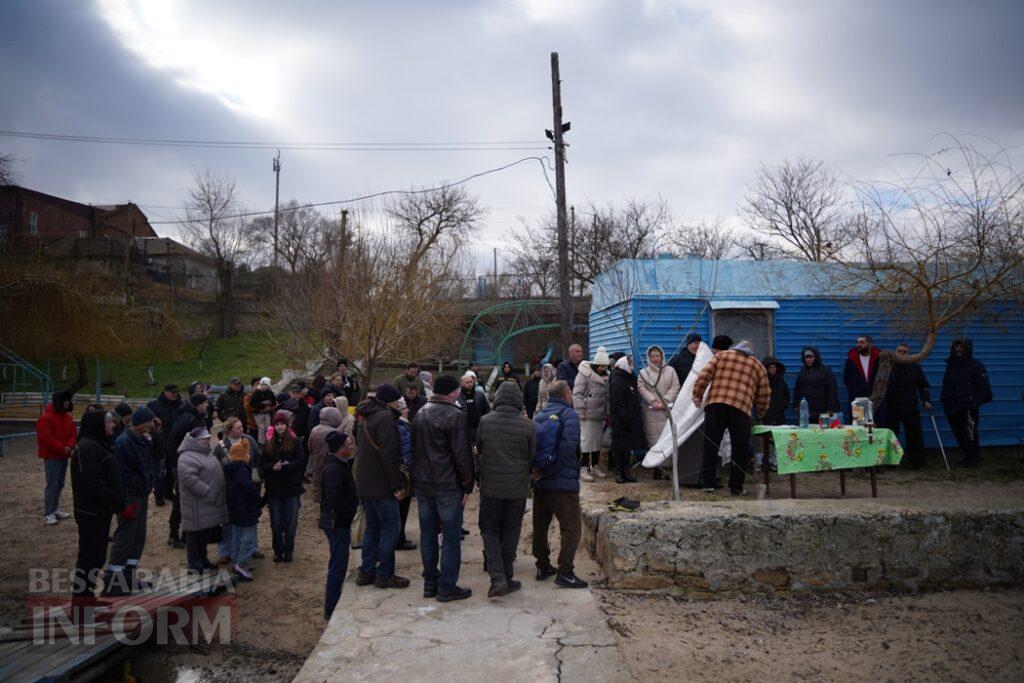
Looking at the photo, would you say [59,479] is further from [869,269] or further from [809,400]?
[869,269]

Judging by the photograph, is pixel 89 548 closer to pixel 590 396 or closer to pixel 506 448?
pixel 506 448

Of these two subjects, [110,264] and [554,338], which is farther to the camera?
[110,264]

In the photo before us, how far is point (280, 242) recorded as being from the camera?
35344mm

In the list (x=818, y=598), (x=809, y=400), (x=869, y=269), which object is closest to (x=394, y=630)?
(x=818, y=598)

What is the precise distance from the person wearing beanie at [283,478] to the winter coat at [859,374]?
25.4 feet

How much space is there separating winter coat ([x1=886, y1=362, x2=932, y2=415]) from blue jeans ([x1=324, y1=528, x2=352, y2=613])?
26.1ft

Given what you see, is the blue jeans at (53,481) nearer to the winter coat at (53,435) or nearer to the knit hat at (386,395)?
the winter coat at (53,435)

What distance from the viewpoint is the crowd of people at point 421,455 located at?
16.7 ft

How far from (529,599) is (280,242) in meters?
33.9

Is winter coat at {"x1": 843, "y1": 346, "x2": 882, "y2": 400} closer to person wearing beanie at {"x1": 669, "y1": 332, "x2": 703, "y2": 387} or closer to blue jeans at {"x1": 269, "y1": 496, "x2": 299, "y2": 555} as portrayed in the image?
person wearing beanie at {"x1": 669, "y1": 332, "x2": 703, "y2": 387}

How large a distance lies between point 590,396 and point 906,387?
4.76m

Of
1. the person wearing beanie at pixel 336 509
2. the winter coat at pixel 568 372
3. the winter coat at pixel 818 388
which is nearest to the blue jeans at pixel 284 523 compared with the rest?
the person wearing beanie at pixel 336 509

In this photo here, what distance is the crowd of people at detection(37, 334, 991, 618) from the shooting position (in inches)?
200

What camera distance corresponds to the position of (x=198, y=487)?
20.8 feet
